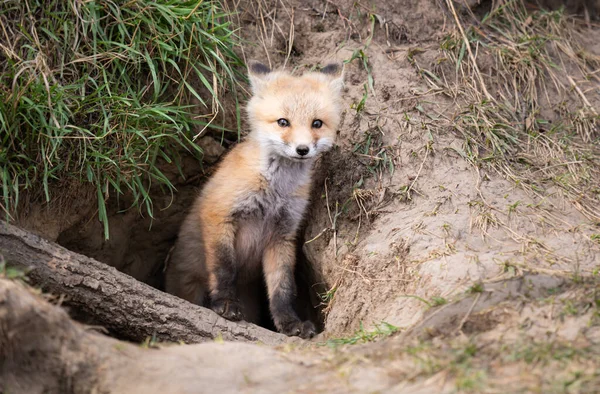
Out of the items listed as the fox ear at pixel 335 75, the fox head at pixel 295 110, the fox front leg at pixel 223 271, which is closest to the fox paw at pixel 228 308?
the fox front leg at pixel 223 271

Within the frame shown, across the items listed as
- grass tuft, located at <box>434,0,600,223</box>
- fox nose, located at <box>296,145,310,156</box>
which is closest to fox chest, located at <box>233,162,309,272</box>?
fox nose, located at <box>296,145,310,156</box>

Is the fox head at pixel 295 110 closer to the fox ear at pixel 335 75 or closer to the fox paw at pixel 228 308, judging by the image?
the fox ear at pixel 335 75

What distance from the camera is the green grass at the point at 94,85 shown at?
4.18 metres

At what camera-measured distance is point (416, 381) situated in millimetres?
2521

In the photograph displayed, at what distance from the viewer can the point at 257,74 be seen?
484 cm

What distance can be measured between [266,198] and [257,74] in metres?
0.95

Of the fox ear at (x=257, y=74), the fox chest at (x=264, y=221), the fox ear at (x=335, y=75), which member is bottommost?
the fox chest at (x=264, y=221)

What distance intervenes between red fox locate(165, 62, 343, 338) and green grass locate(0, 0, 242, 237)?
457 millimetres

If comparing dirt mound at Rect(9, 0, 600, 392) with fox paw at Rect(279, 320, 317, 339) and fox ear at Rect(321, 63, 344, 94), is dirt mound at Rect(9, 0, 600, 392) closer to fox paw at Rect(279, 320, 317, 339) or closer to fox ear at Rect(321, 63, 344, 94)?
fox paw at Rect(279, 320, 317, 339)

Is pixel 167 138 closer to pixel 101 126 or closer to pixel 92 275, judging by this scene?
pixel 101 126

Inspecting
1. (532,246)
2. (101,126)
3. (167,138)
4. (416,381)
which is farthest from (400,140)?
(416,381)

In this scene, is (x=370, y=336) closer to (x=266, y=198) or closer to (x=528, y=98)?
(x=266, y=198)

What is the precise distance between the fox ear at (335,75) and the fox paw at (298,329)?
5.87 feet

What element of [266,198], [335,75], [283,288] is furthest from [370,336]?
[335,75]
